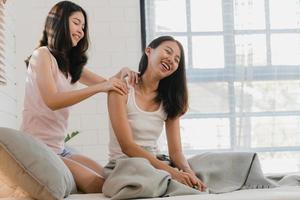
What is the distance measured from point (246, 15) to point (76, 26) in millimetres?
1937

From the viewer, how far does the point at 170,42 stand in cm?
216

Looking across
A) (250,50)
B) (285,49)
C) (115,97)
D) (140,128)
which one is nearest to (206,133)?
(250,50)

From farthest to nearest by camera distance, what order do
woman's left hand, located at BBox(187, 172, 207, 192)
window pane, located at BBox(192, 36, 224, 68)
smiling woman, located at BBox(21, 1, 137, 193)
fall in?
window pane, located at BBox(192, 36, 224, 68) → smiling woman, located at BBox(21, 1, 137, 193) → woman's left hand, located at BBox(187, 172, 207, 192)

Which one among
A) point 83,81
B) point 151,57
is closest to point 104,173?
point 151,57

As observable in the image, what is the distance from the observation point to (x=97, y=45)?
3.71 m

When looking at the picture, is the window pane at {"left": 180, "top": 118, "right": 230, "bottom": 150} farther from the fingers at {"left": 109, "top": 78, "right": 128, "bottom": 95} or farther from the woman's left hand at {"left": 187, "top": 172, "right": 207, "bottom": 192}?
the woman's left hand at {"left": 187, "top": 172, "right": 207, "bottom": 192}

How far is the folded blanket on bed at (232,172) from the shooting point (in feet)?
5.64

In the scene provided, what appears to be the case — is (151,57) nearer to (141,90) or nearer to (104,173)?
(141,90)

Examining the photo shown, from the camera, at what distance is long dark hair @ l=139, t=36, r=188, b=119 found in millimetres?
2127

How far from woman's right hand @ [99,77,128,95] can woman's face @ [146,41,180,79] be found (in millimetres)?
230

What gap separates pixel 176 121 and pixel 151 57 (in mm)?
311

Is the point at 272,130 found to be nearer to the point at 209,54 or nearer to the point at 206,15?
the point at 209,54

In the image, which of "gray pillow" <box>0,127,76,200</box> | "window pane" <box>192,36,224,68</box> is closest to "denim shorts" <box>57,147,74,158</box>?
"gray pillow" <box>0,127,76,200</box>

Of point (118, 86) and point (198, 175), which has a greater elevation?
point (118, 86)
